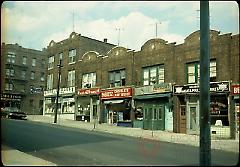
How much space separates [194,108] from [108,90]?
398 inches

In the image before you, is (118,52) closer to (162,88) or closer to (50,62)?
(162,88)

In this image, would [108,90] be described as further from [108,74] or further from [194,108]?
[194,108]

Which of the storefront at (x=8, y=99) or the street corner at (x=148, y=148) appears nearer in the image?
the street corner at (x=148, y=148)

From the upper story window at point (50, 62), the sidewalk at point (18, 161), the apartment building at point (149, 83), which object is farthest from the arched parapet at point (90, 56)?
the sidewalk at point (18, 161)

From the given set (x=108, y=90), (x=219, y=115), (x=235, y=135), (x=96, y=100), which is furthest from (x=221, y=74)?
(x=96, y=100)

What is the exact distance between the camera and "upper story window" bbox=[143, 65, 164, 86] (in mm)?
27125

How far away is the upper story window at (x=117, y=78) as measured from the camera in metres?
30.7

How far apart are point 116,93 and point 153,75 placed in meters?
4.61

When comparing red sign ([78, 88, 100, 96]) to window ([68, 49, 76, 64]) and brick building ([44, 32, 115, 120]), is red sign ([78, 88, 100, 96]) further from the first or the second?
window ([68, 49, 76, 64])

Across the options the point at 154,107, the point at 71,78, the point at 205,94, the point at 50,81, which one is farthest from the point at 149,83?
the point at 205,94

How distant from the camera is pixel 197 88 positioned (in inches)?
938

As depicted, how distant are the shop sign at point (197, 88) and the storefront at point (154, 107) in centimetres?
85

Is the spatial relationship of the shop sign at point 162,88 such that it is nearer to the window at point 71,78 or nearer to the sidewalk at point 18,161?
the window at point 71,78

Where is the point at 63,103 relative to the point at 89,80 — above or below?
below
